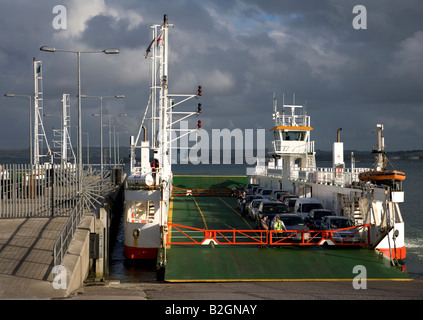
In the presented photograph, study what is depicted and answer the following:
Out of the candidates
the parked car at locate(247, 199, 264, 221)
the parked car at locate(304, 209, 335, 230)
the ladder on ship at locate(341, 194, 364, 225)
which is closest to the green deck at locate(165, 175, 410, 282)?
the parked car at locate(304, 209, 335, 230)

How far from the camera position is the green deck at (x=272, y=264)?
59.4 ft

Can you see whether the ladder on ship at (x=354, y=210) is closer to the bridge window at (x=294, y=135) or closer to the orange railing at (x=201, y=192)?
the bridge window at (x=294, y=135)

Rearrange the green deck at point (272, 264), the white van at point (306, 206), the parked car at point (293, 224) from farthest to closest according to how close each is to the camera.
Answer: the white van at point (306, 206), the parked car at point (293, 224), the green deck at point (272, 264)

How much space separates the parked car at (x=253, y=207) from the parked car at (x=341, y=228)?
22.0 ft

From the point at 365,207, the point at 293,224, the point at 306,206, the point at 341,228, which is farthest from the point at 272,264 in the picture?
the point at 306,206

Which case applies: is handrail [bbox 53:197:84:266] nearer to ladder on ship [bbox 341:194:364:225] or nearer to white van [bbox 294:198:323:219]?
white van [bbox 294:198:323:219]

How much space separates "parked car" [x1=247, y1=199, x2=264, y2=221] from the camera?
30.8 metres

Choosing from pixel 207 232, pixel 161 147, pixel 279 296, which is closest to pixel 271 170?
pixel 161 147

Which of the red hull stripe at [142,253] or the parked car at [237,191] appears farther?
the parked car at [237,191]

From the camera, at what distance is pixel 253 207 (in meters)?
31.5

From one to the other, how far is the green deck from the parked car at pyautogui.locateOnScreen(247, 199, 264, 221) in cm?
749

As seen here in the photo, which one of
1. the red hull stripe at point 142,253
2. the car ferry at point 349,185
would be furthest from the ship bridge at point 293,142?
the red hull stripe at point 142,253

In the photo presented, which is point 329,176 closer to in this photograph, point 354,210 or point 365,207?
point 354,210
